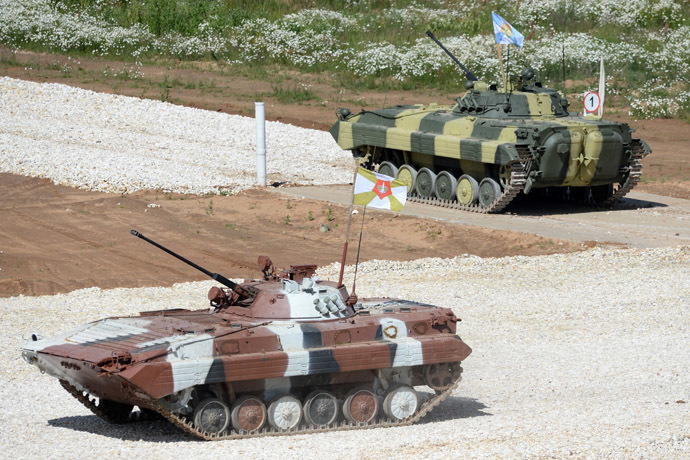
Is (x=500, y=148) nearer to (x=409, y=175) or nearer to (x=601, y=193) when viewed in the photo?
(x=601, y=193)

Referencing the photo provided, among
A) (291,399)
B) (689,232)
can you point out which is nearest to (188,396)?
(291,399)

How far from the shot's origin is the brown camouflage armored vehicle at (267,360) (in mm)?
10289

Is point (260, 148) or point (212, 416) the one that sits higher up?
point (260, 148)

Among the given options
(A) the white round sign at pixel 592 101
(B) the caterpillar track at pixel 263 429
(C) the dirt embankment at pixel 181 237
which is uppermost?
(A) the white round sign at pixel 592 101

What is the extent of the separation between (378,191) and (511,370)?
9.58 feet

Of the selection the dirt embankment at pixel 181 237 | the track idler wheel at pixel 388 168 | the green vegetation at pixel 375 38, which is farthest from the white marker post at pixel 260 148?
the green vegetation at pixel 375 38

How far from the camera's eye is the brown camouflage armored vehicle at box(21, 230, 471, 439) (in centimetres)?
1029

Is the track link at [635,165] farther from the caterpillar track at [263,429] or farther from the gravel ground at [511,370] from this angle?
the caterpillar track at [263,429]

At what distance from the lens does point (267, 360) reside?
34.8 ft

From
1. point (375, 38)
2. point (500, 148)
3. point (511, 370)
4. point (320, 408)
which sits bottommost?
point (511, 370)

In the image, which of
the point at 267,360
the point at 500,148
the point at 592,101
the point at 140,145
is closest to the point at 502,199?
the point at 500,148

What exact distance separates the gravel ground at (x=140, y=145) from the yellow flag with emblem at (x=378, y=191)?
1460cm

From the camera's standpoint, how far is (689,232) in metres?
22.7

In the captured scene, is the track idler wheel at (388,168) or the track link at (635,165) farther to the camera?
the track idler wheel at (388,168)
